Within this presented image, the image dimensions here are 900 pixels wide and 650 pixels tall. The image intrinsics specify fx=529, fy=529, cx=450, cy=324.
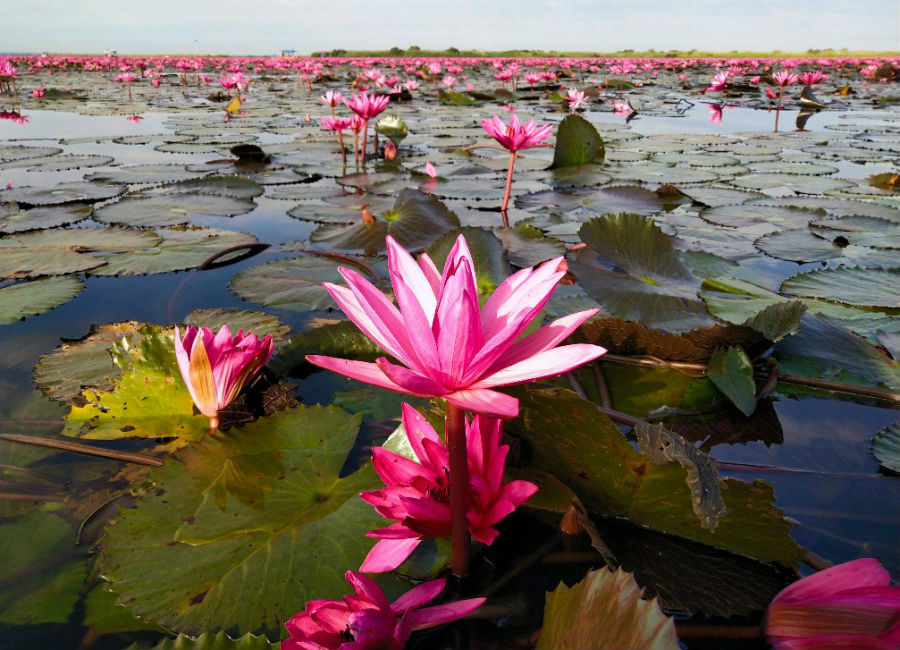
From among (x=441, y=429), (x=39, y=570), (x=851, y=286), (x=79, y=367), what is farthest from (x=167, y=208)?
(x=851, y=286)

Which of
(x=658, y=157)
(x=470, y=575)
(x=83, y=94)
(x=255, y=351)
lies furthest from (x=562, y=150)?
(x=83, y=94)

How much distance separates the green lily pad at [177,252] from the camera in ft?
5.37

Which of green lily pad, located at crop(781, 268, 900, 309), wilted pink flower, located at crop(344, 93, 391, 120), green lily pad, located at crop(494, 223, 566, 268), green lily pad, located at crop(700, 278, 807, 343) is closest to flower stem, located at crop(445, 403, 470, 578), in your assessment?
green lily pad, located at crop(700, 278, 807, 343)

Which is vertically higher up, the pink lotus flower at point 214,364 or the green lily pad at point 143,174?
the green lily pad at point 143,174

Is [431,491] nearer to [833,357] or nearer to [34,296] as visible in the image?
[833,357]

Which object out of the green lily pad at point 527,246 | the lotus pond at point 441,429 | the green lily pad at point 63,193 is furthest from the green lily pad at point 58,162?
the green lily pad at point 527,246

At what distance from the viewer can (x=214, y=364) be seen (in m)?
0.84

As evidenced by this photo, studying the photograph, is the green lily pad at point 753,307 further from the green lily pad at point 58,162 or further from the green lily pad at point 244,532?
the green lily pad at point 58,162

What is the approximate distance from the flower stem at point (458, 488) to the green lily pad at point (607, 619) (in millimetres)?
120

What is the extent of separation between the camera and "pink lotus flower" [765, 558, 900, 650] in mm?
458

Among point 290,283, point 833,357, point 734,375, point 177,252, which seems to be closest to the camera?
point 734,375

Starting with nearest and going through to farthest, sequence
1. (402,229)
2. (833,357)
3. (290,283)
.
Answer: (833,357)
(290,283)
(402,229)

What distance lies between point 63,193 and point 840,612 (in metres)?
3.08

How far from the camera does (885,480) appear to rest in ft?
2.73
